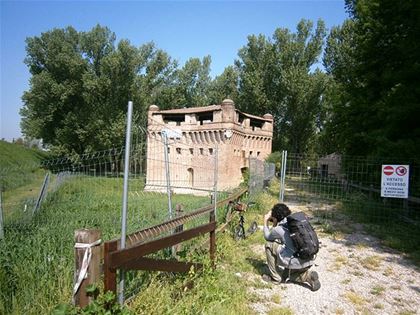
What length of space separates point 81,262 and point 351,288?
4.48 m

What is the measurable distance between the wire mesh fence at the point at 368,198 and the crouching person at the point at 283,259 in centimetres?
369

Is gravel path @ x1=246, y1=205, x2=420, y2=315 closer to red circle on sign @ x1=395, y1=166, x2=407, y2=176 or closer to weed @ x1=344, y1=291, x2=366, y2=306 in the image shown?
weed @ x1=344, y1=291, x2=366, y2=306

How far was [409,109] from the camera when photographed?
348 inches

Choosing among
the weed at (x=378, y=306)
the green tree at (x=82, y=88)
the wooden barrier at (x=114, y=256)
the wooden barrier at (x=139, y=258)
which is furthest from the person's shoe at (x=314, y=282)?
Result: the green tree at (x=82, y=88)

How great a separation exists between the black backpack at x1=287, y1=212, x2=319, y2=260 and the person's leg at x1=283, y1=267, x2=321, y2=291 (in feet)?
1.37

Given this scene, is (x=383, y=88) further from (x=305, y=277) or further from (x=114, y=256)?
(x=114, y=256)

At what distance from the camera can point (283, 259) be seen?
5.16 m

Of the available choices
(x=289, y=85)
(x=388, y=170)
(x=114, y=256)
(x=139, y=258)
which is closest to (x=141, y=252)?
(x=139, y=258)

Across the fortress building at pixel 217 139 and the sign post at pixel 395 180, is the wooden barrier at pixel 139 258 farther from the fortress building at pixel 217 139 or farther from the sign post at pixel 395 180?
the fortress building at pixel 217 139

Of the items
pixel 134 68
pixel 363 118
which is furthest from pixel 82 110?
pixel 363 118

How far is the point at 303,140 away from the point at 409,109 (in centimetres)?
3080

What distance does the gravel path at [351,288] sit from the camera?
455 centimetres

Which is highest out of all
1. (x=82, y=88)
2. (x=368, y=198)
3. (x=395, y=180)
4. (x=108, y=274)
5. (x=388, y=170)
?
(x=82, y=88)

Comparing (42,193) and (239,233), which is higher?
(42,193)
